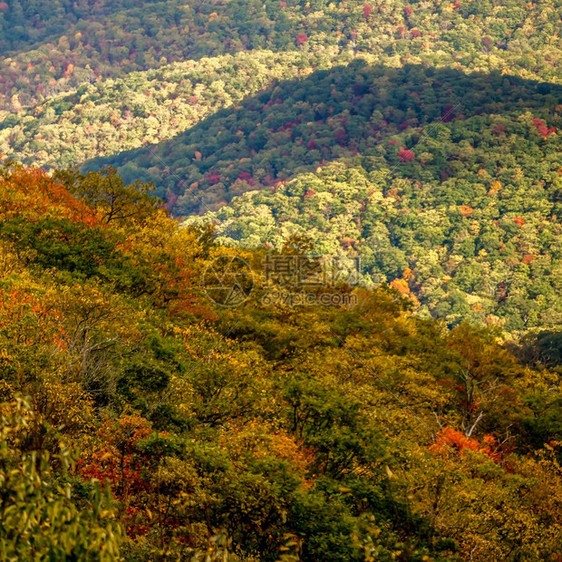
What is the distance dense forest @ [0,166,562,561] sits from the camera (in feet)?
55.2

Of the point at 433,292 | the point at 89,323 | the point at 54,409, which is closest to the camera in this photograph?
the point at 54,409

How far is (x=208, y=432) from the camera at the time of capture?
84.1 feet

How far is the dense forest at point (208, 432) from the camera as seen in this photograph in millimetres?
16828

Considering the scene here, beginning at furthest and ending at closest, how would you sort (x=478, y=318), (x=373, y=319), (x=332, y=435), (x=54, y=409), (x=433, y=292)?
(x=433, y=292), (x=478, y=318), (x=373, y=319), (x=332, y=435), (x=54, y=409)

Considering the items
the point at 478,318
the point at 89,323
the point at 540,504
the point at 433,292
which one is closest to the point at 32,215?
the point at 89,323

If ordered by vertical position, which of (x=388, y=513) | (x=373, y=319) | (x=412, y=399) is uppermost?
(x=388, y=513)

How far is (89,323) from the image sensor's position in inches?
1247

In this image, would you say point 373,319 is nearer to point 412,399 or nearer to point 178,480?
point 412,399

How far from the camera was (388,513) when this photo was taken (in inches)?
914

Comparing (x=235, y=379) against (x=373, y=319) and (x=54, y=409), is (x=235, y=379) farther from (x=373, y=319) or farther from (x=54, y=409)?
(x=373, y=319)

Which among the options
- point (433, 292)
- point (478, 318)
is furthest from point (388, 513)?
point (433, 292)

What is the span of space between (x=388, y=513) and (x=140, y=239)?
118ft

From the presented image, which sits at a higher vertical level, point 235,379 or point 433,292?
point 235,379

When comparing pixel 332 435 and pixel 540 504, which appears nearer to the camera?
pixel 332 435
